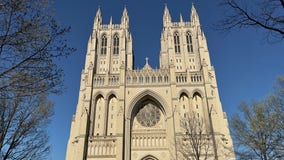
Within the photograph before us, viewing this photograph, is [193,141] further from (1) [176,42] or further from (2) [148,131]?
(1) [176,42]

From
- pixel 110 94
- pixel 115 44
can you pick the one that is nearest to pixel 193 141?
pixel 110 94

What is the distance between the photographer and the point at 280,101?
12.0m

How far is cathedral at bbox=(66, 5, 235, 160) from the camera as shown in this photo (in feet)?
83.7

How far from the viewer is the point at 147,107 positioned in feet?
102

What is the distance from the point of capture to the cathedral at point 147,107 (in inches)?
1005

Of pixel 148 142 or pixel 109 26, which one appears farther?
pixel 109 26

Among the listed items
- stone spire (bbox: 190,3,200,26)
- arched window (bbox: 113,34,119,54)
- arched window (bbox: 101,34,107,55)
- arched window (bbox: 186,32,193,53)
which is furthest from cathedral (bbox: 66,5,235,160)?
stone spire (bbox: 190,3,200,26)

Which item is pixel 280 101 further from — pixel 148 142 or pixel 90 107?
pixel 90 107

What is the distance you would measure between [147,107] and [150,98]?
1.71 meters

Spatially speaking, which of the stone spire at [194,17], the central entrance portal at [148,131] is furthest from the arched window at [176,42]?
the central entrance portal at [148,131]

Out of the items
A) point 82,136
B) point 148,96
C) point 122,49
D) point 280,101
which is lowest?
point 280,101

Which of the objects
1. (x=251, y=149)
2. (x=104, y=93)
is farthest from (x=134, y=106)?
(x=251, y=149)

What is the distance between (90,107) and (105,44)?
15330 mm

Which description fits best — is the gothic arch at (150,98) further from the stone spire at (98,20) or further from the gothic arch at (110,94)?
the stone spire at (98,20)
